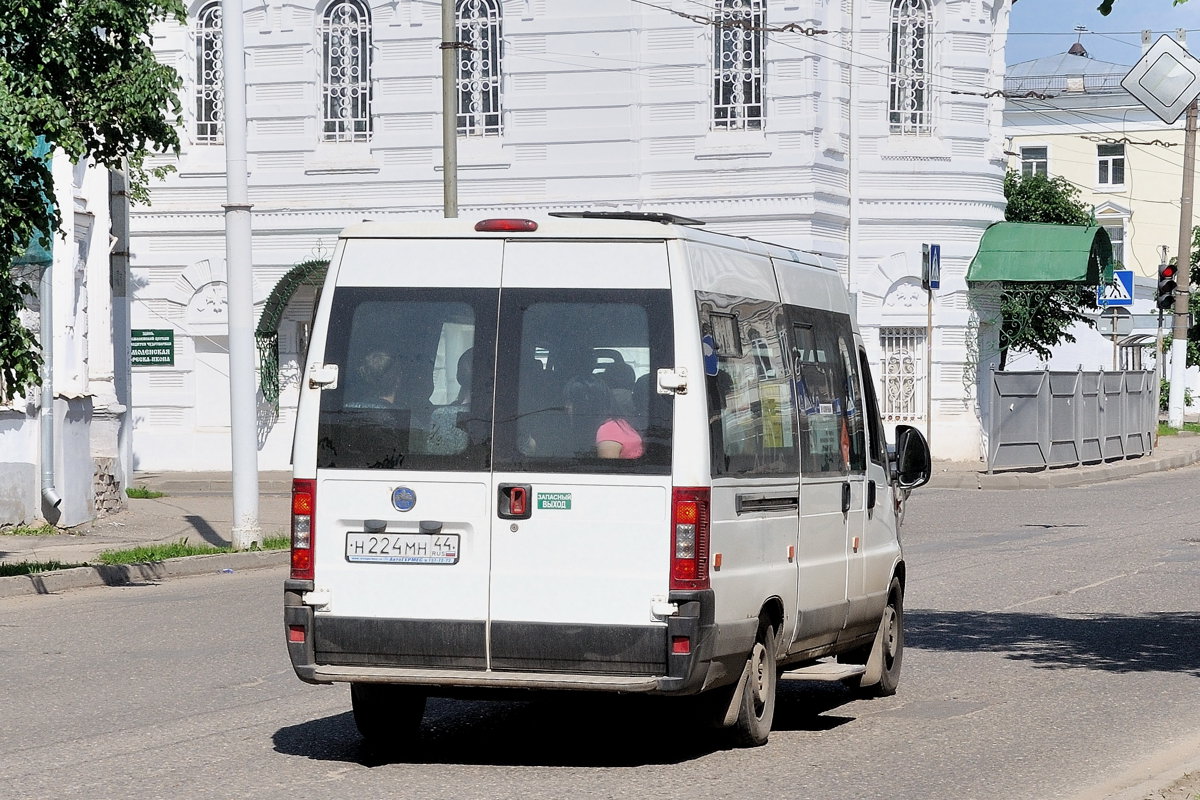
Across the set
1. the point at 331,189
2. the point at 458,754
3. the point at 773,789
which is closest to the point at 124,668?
the point at 458,754

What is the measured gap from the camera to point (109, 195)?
80.9 ft

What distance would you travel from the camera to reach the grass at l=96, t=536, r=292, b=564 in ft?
59.4

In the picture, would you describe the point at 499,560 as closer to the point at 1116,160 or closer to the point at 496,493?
the point at 496,493

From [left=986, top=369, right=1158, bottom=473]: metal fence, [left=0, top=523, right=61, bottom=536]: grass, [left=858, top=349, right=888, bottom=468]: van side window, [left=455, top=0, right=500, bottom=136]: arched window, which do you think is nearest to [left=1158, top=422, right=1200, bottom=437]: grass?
[left=986, top=369, right=1158, bottom=473]: metal fence

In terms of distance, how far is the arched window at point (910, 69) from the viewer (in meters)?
33.9

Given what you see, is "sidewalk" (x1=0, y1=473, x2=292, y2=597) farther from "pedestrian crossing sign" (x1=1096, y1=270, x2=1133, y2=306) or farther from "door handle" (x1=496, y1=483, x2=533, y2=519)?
"pedestrian crossing sign" (x1=1096, y1=270, x2=1133, y2=306)

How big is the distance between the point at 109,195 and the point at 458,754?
57.5ft

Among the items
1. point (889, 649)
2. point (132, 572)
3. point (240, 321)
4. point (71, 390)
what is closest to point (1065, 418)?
point (71, 390)

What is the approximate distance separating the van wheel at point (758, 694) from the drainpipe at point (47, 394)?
14.4 metres

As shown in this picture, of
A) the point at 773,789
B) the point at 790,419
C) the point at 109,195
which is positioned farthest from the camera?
the point at 109,195

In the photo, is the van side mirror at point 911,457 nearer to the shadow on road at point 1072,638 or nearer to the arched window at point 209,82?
the shadow on road at point 1072,638

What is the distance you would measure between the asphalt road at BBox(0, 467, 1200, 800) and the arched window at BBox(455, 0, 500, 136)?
19.1 meters

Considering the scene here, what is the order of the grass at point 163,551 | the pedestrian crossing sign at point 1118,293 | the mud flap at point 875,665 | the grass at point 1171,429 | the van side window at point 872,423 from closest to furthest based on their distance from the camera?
the mud flap at point 875,665, the van side window at point 872,423, the grass at point 163,551, the pedestrian crossing sign at point 1118,293, the grass at point 1171,429

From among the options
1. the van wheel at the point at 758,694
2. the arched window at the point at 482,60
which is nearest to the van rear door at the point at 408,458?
the van wheel at the point at 758,694
